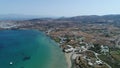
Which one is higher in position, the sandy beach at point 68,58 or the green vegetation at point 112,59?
the sandy beach at point 68,58

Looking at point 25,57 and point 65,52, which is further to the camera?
point 65,52

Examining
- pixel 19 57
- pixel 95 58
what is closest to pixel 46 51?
pixel 19 57

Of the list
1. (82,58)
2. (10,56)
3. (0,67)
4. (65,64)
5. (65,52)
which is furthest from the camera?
(65,52)

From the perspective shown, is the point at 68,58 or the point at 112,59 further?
the point at 68,58

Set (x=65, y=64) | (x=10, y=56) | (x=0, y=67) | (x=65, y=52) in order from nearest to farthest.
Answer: (x=0, y=67)
(x=65, y=64)
(x=10, y=56)
(x=65, y=52)

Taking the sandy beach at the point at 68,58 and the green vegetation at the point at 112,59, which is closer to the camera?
the sandy beach at the point at 68,58

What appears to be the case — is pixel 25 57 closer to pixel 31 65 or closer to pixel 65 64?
pixel 31 65

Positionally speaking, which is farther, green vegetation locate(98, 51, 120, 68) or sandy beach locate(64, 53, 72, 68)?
green vegetation locate(98, 51, 120, 68)

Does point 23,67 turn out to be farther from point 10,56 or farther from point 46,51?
point 46,51

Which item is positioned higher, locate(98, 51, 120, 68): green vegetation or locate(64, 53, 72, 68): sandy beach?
locate(64, 53, 72, 68): sandy beach

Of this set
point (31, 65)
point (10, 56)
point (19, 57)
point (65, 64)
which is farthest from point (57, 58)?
point (10, 56)
